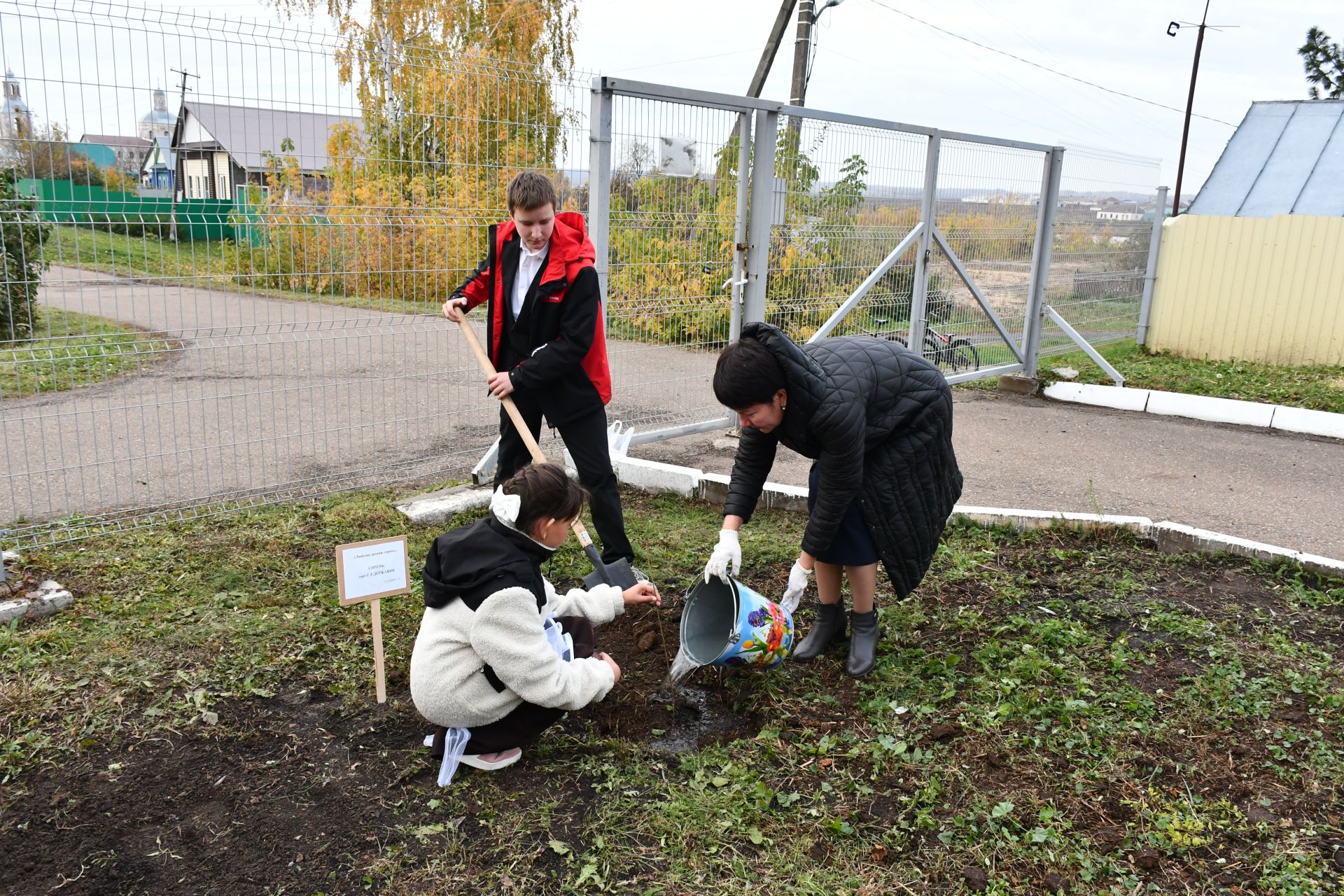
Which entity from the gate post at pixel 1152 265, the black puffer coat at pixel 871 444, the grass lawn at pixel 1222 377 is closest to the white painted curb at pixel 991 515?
the black puffer coat at pixel 871 444

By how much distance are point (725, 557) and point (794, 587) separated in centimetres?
45

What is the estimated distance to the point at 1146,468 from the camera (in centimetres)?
673

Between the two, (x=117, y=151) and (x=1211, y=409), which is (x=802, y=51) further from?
(x=117, y=151)

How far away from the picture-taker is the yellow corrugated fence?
10.6 m

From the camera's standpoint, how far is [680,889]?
2416 mm

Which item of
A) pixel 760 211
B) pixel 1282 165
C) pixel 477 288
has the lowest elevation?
pixel 477 288

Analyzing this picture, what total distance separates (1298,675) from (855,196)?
15.5 feet

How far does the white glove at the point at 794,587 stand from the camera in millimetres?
3605

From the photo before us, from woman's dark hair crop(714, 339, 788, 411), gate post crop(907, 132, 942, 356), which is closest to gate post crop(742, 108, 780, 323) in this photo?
gate post crop(907, 132, 942, 356)

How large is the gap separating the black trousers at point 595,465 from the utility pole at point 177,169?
174 centimetres

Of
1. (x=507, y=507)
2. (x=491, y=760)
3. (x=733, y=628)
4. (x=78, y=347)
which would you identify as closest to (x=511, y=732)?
(x=491, y=760)

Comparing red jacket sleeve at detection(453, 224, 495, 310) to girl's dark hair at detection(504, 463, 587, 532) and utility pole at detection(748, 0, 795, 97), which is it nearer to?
girl's dark hair at detection(504, 463, 587, 532)

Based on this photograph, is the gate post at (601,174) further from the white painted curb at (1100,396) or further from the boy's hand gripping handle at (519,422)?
the white painted curb at (1100,396)

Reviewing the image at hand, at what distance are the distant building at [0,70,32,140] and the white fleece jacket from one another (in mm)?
2887
